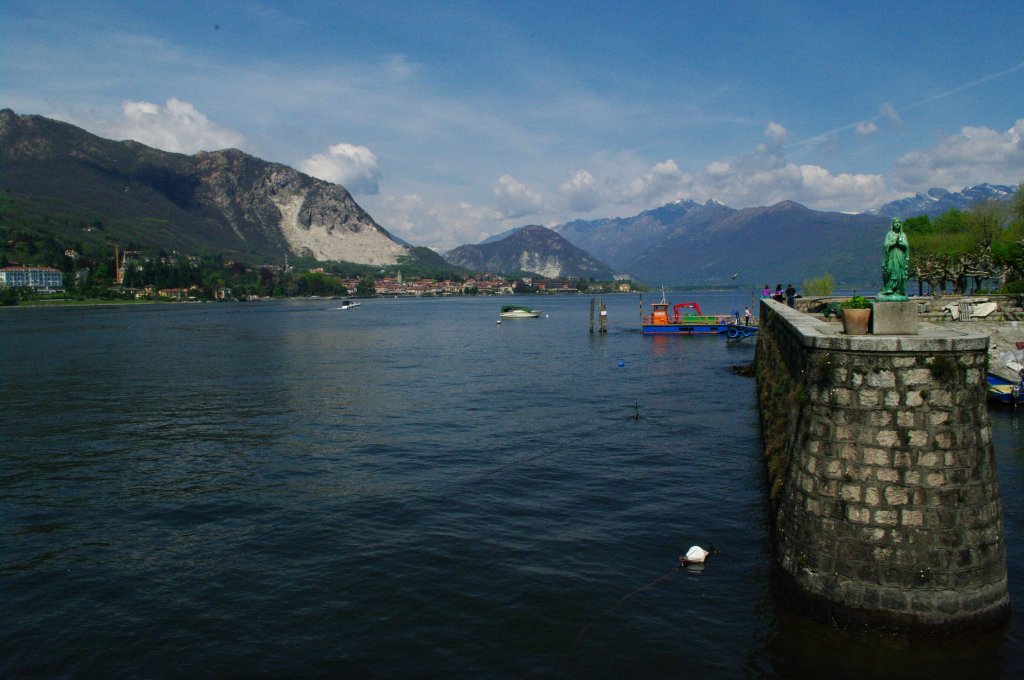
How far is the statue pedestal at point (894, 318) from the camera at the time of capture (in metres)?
12.9

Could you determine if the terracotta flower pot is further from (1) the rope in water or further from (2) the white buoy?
(1) the rope in water

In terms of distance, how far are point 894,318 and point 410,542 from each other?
12.9 meters

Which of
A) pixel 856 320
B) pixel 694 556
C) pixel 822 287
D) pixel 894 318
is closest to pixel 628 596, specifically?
pixel 694 556

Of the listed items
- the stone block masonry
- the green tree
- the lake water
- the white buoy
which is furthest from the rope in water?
the green tree

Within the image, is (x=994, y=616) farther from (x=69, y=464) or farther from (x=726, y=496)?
(x=69, y=464)

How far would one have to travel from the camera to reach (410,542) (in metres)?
18.5

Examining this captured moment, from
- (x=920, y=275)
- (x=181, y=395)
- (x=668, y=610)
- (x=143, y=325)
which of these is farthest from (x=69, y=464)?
(x=143, y=325)

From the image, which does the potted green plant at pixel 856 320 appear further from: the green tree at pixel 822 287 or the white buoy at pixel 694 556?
the green tree at pixel 822 287

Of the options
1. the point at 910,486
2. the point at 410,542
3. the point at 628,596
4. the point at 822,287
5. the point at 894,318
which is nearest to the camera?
the point at 910,486

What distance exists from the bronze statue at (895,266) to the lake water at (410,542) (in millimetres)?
6390

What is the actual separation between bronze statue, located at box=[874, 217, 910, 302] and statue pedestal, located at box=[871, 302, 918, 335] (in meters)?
0.41

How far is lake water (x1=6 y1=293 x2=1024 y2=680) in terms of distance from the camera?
13094 mm

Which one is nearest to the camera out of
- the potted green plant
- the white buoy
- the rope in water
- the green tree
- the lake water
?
the lake water

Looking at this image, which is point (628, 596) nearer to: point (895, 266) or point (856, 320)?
point (856, 320)
